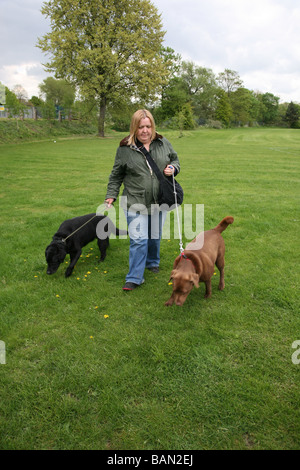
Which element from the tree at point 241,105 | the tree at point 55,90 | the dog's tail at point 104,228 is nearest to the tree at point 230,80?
the tree at point 241,105

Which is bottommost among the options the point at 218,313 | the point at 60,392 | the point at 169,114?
the point at 60,392

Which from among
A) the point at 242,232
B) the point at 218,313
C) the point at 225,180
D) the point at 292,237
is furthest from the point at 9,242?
the point at 225,180

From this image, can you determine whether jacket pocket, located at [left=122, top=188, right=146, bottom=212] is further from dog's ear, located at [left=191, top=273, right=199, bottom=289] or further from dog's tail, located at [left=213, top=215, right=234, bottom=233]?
dog's ear, located at [left=191, top=273, right=199, bottom=289]

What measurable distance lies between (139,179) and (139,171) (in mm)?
102

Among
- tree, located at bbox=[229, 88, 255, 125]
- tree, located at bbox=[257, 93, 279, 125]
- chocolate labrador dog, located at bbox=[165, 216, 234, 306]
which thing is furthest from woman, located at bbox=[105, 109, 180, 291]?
tree, located at bbox=[257, 93, 279, 125]

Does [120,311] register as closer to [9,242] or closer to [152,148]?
[152,148]

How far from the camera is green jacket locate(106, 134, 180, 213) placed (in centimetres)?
366

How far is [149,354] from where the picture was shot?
2.75m

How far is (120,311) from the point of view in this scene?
11.2 feet

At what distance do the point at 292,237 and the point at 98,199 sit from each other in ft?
16.9

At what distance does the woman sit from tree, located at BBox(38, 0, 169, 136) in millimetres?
28847

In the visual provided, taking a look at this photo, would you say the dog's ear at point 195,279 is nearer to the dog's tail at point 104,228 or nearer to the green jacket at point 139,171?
the green jacket at point 139,171

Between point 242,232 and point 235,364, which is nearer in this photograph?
point 235,364

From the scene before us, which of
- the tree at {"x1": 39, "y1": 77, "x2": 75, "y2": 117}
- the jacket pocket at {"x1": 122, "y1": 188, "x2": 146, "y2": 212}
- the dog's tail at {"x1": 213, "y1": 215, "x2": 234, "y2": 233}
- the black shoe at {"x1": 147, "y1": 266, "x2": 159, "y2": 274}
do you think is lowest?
the black shoe at {"x1": 147, "y1": 266, "x2": 159, "y2": 274}
